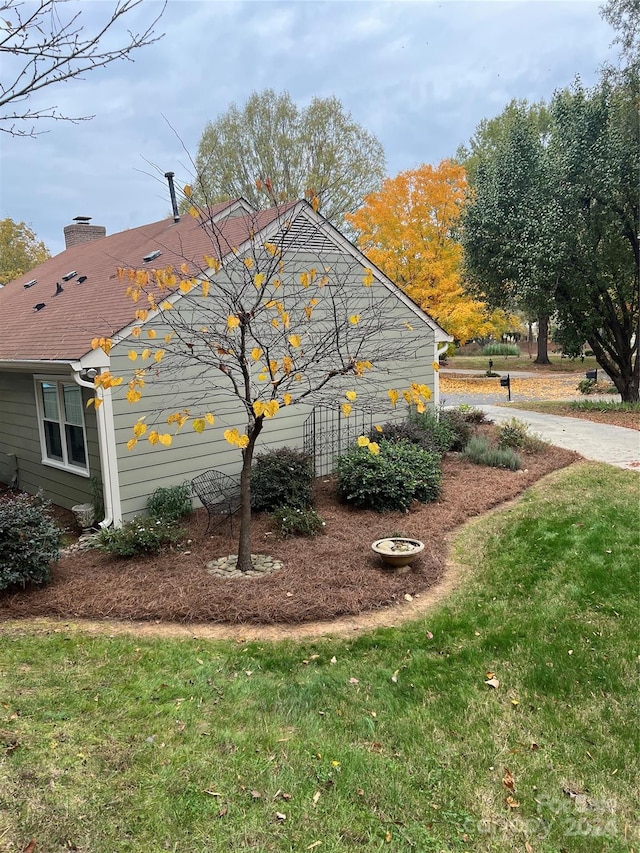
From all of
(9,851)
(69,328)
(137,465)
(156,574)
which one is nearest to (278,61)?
(69,328)

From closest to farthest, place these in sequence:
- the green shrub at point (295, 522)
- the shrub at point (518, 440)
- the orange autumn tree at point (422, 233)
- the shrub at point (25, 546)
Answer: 1. the shrub at point (25, 546)
2. the green shrub at point (295, 522)
3. the shrub at point (518, 440)
4. the orange autumn tree at point (422, 233)

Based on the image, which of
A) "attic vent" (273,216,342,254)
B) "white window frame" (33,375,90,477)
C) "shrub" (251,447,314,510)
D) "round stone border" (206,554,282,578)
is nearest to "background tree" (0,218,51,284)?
"white window frame" (33,375,90,477)

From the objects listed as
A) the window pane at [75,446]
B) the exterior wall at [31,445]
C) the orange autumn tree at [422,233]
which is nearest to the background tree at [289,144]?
the orange autumn tree at [422,233]

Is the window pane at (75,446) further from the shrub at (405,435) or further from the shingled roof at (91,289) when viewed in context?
the shrub at (405,435)

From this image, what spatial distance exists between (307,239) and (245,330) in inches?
160

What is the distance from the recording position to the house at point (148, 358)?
7230 millimetres

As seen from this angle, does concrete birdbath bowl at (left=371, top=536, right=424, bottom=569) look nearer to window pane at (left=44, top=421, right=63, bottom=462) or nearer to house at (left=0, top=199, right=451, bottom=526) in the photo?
house at (left=0, top=199, right=451, bottom=526)

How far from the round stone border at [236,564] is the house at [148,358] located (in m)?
1.61

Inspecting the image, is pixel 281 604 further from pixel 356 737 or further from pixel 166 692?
pixel 356 737

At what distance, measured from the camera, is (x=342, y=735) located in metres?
3.47

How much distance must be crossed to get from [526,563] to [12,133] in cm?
613

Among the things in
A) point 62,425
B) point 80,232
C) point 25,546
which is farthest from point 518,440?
point 80,232

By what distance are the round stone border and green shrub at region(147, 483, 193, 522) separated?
47.7 inches

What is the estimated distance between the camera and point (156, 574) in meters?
6.16
